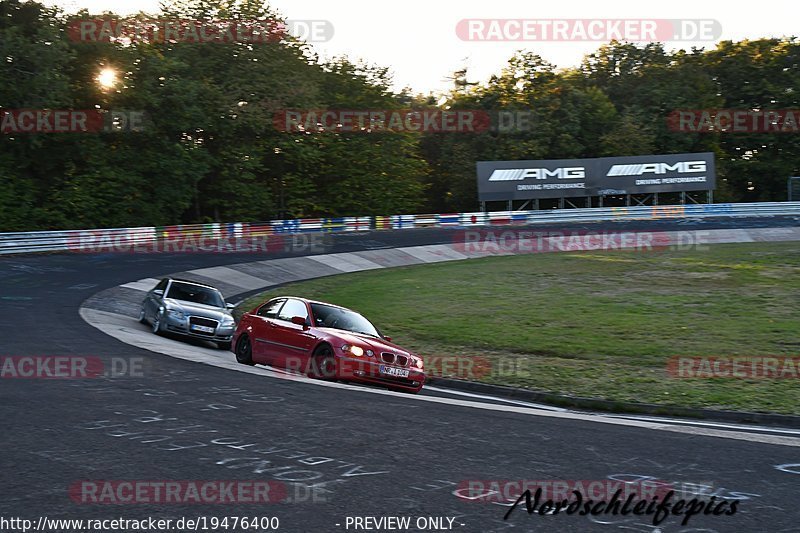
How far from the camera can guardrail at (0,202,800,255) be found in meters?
41.1

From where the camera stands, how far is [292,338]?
14.1 meters

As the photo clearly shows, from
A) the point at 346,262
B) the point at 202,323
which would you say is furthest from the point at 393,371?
the point at 346,262

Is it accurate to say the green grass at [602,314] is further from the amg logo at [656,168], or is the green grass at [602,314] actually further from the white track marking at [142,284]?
the amg logo at [656,168]

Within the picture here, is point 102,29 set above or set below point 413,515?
above

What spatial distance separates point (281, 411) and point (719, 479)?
477cm

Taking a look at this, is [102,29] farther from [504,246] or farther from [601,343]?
[601,343]

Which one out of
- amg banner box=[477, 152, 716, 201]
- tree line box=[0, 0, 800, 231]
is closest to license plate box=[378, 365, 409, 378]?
tree line box=[0, 0, 800, 231]

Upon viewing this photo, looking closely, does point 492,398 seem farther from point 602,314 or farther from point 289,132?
point 289,132

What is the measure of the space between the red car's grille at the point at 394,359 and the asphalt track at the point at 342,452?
1430 mm

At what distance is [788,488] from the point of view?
687 cm

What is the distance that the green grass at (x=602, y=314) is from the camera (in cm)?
1377

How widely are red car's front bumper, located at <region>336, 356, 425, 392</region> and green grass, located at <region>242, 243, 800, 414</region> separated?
182 centimetres

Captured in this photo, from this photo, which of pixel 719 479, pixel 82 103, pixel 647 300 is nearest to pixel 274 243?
pixel 82 103

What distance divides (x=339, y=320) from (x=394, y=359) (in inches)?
66.2
